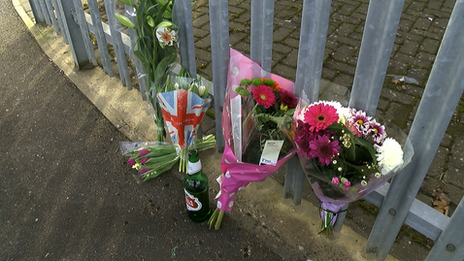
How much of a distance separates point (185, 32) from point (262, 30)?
0.66m

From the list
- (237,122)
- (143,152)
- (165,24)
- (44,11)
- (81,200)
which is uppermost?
(165,24)

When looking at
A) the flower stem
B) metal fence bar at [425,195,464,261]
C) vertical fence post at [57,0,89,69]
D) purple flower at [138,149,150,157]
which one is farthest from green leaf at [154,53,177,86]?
metal fence bar at [425,195,464,261]

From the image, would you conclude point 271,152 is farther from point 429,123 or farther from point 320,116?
point 429,123

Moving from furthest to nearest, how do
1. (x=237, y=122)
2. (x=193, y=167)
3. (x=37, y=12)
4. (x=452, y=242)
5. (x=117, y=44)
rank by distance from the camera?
(x=37, y=12) → (x=117, y=44) → (x=193, y=167) → (x=237, y=122) → (x=452, y=242)

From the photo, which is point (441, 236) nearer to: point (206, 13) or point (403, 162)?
point (403, 162)

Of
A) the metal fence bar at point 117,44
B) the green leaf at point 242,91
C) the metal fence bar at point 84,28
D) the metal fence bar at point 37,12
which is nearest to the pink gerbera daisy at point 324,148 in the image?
the green leaf at point 242,91

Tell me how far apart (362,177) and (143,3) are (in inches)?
64.8

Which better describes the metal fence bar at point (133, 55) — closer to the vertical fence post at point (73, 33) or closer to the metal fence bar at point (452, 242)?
the vertical fence post at point (73, 33)

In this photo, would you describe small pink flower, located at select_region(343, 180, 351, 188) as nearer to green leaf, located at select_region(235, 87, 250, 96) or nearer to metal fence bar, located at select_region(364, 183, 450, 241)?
metal fence bar, located at select_region(364, 183, 450, 241)

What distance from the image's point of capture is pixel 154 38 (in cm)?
240

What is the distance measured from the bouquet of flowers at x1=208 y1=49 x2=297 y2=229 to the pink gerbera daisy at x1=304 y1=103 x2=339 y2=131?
0.56 feet

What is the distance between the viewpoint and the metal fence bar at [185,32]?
2334 millimetres

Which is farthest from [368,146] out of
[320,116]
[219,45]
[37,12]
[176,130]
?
[37,12]

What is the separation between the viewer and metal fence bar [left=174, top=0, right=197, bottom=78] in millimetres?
2334
